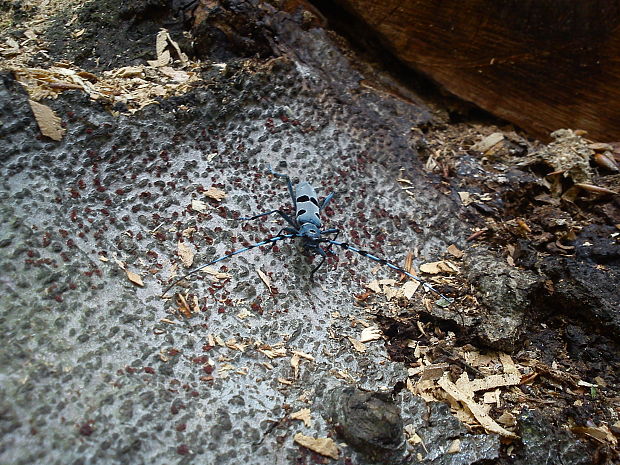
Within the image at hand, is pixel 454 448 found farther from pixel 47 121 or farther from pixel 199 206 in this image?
pixel 47 121

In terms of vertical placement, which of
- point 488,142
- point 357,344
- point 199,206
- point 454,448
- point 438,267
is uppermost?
point 488,142

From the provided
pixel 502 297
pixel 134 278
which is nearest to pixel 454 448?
pixel 502 297

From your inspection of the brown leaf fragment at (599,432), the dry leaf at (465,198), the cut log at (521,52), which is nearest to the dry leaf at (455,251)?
the dry leaf at (465,198)

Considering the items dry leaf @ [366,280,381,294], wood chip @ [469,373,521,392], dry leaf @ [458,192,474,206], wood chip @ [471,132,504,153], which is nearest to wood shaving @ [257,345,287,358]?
dry leaf @ [366,280,381,294]

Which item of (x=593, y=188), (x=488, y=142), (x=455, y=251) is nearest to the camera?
(x=455, y=251)

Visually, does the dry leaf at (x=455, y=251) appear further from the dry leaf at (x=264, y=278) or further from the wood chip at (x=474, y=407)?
the dry leaf at (x=264, y=278)

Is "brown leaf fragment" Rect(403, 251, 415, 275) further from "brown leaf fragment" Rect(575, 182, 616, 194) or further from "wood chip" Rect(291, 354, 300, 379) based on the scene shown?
"brown leaf fragment" Rect(575, 182, 616, 194)
